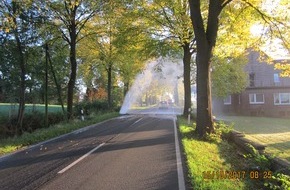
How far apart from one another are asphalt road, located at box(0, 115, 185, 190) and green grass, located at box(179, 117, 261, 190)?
0.38m

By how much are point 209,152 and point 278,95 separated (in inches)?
1673

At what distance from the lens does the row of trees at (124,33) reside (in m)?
14.7

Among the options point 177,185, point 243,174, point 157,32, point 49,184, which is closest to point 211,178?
point 177,185

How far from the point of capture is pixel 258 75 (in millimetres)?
52219

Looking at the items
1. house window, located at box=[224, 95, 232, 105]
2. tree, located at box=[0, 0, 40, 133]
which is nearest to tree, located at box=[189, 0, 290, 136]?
tree, located at box=[0, 0, 40, 133]

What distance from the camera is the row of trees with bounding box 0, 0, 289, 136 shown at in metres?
14.7

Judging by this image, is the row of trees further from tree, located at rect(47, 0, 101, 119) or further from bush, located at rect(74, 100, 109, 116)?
bush, located at rect(74, 100, 109, 116)

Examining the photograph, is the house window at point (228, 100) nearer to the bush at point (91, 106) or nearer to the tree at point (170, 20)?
the bush at point (91, 106)

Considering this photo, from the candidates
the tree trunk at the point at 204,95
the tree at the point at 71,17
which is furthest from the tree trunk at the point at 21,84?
the tree trunk at the point at 204,95

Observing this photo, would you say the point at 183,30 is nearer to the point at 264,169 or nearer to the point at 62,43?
the point at 62,43

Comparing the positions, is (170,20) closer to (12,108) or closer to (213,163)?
(12,108)
